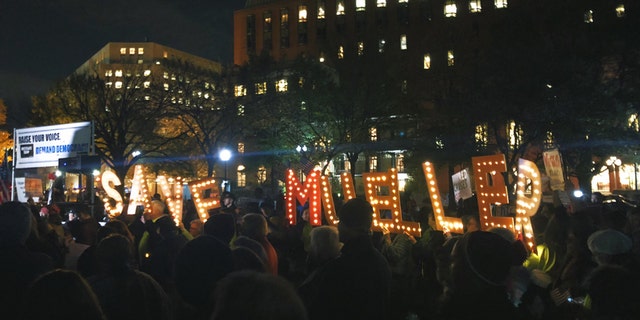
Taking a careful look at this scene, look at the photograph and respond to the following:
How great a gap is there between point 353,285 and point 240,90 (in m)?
31.0

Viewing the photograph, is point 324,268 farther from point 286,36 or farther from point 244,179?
point 286,36

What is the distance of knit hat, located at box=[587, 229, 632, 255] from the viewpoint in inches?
189

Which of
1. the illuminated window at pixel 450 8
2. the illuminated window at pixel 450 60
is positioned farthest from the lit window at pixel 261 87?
the illuminated window at pixel 450 8

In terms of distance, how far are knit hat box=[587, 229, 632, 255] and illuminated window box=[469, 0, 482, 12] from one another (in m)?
69.8

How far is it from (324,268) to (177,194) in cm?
880

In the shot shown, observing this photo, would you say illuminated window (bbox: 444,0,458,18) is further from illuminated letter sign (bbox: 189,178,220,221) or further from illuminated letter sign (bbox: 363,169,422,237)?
illuminated letter sign (bbox: 363,169,422,237)

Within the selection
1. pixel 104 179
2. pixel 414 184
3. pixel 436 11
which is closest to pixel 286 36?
pixel 436 11

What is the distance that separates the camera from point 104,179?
1327 cm

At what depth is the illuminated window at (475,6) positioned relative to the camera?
69.1 metres

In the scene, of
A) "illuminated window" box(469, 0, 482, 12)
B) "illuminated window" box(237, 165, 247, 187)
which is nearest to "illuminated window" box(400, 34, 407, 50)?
"illuminated window" box(469, 0, 482, 12)

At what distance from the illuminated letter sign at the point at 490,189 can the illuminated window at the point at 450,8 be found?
6683cm

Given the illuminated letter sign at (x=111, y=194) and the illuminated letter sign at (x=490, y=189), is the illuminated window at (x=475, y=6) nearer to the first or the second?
the illuminated letter sign at (x=111, y=194)

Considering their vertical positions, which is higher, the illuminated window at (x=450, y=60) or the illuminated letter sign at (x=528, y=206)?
the illuminated window at (x=450, y=60)

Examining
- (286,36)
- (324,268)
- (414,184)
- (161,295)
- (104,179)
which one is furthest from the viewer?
(286,36)
